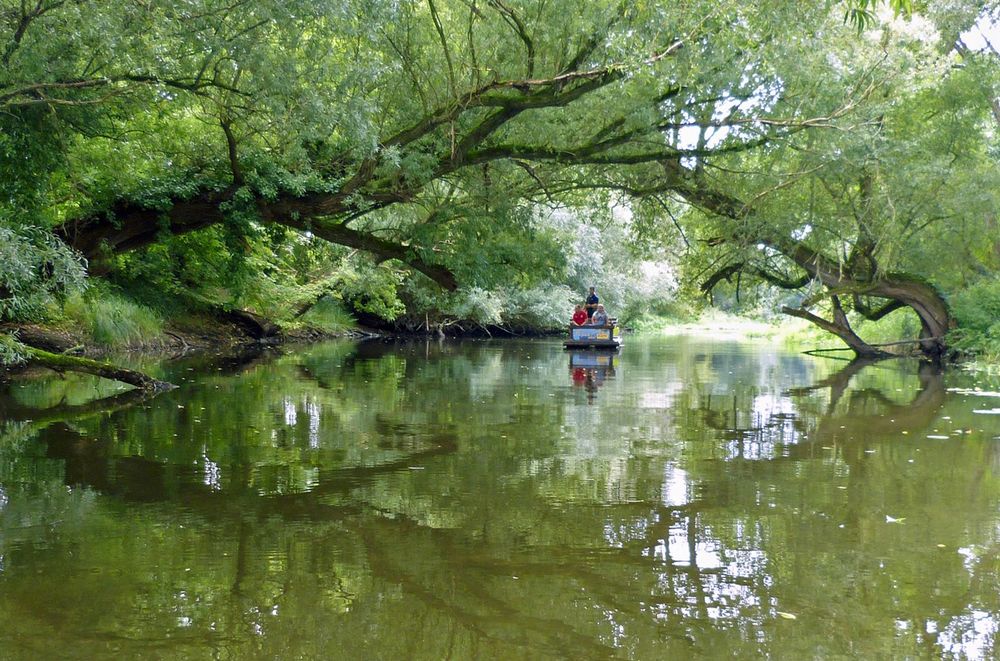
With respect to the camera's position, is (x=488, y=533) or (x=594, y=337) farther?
(x=594, y=337)

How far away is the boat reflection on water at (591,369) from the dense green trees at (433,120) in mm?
2290

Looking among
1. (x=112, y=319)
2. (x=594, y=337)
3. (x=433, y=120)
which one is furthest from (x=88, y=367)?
(x=594, y=337)

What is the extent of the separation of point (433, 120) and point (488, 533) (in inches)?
282

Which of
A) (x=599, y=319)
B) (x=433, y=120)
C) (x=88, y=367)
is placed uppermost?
(x=433, y=120)

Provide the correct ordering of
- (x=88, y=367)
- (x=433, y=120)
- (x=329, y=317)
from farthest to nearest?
1. (x=329, y=317)
2. (x=88, y=367)
3. (x=433, y=120)

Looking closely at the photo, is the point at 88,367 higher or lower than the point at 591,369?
higher

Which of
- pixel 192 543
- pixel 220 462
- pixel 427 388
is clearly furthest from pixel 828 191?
pixel 192 543

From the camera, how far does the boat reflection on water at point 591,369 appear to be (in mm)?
16250

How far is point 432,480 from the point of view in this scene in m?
7.19

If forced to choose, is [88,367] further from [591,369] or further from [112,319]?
[591,369]

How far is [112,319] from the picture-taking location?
68.2 ft

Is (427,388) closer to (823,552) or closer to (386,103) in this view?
(386,103)

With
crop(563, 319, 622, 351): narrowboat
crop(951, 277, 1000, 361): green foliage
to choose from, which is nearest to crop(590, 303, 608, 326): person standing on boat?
crop(563, 319, 622, 351): narrowboat

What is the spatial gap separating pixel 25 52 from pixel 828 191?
15.6m
